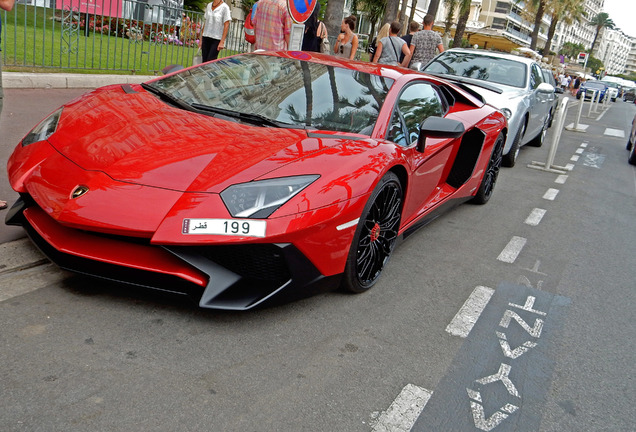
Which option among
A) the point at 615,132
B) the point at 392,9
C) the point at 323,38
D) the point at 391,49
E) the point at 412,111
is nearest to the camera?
the point at 412,111

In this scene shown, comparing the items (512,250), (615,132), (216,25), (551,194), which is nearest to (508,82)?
(551,194)

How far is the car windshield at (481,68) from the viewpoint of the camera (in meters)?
9.27

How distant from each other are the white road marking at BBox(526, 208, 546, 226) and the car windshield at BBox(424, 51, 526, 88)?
3.21 metres

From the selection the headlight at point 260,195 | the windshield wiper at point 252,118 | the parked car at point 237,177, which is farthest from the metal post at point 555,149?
the headlight at point 260,195

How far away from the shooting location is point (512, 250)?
508 centimetres

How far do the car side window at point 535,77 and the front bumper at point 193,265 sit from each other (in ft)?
25.2

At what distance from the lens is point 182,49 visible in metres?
12.0

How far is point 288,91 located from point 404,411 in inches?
86.7

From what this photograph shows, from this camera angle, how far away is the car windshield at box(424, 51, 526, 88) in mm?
9273

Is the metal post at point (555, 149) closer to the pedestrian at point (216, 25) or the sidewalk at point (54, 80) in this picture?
the pedestrian at point (216, 25)

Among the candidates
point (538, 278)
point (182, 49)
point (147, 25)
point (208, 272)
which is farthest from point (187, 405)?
point (182, 49)

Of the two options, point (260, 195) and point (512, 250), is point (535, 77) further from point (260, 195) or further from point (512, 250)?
point (260, 195)

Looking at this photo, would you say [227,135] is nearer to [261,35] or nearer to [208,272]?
[208,272]

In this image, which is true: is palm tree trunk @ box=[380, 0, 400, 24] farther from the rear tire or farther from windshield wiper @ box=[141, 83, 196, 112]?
windshield wiper @ box=[141, 83, 196, 112]
